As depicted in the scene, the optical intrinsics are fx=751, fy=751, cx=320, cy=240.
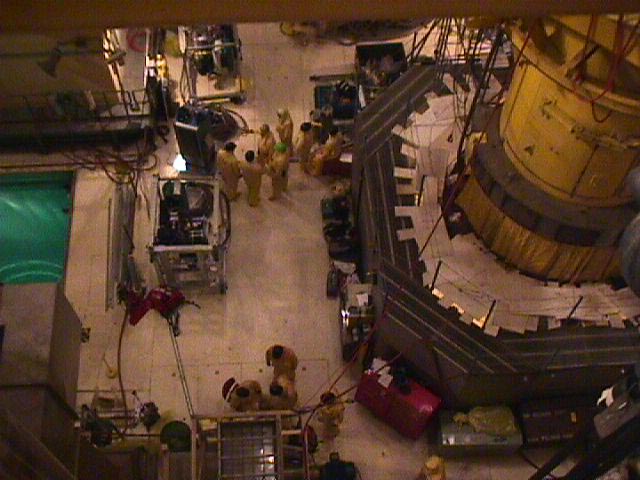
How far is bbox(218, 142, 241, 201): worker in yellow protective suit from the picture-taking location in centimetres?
1009

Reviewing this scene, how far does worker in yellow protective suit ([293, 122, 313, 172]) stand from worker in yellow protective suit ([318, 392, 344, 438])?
3.57 metres

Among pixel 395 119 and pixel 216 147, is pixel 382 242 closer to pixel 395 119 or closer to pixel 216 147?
pixel 395 119

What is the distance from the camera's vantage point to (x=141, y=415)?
909cm

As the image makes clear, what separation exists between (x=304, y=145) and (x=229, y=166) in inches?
46.5

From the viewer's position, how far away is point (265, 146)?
1028 centimetres

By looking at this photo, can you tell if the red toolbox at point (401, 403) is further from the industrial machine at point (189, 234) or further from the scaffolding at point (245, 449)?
the industrial machine at point (189, 234)

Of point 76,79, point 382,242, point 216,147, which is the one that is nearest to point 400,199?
point 382,242

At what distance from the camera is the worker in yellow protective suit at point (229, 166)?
10094mm

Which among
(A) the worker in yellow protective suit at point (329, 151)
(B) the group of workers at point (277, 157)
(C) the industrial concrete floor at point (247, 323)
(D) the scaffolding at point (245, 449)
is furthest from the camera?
(A) the worker in yellow protective suit at point (329, 151)

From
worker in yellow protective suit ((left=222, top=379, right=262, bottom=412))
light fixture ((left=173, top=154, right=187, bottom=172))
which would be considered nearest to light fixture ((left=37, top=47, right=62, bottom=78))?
light fixture ((left=173, top=154, right=187, bottom=172))

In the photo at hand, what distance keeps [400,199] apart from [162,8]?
228 inches

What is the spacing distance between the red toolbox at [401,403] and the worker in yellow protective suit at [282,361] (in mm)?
829

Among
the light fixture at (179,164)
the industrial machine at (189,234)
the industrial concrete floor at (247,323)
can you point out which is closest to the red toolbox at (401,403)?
the industrial concrete floor at (247,323)


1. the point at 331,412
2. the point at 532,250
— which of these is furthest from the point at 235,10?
the point at 331,412
